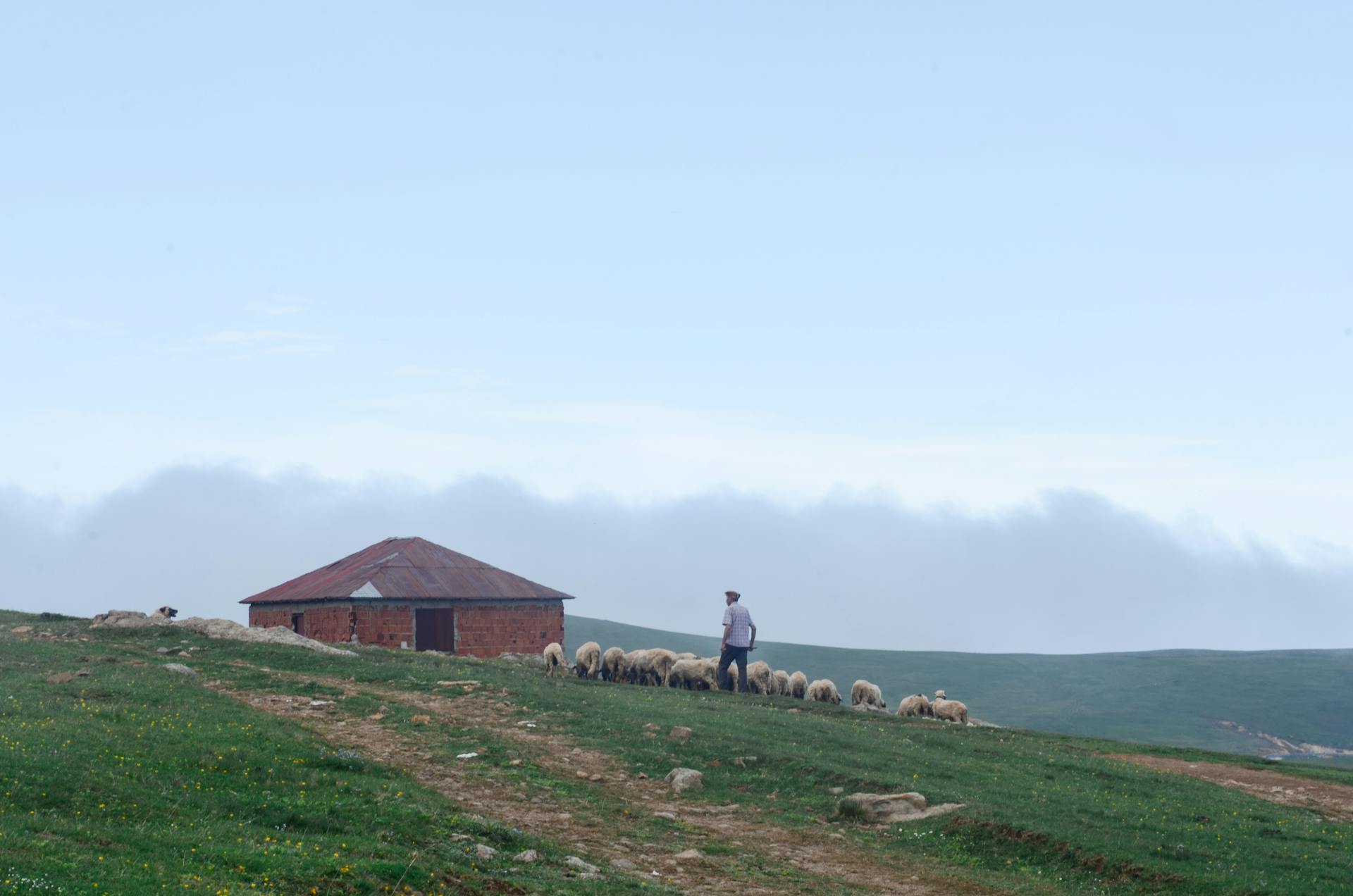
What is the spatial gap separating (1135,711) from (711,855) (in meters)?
81.7

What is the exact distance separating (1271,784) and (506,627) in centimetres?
3215

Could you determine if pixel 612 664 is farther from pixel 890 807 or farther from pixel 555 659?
pixel 890 807

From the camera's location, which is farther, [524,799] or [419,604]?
[419,604]

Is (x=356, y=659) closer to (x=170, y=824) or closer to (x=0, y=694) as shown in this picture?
(x=0, y=694)

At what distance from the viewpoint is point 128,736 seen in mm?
17188

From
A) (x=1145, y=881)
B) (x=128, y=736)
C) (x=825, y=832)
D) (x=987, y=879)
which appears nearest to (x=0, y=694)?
(x=128, y=736)

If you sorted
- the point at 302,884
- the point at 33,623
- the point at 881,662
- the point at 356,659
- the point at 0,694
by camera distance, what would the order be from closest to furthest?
the point at 302,884 → the point at 0,694 → the point at 356,659 → the point at 33,623 → the point at 881,662

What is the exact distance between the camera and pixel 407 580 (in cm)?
4841

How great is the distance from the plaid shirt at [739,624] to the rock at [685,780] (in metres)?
11.4

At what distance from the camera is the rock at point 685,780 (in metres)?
20.4

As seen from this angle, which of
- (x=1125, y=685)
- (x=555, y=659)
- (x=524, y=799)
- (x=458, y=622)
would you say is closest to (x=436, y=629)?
(x=458, y=622)

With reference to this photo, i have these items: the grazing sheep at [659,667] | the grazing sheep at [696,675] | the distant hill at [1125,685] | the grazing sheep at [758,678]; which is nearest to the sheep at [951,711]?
the grazing sheep at [758,678]

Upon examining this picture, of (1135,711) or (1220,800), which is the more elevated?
(1220,800)

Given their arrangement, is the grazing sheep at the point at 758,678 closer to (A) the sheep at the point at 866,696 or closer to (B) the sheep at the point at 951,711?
(A) the sheep at the point at 866,696
